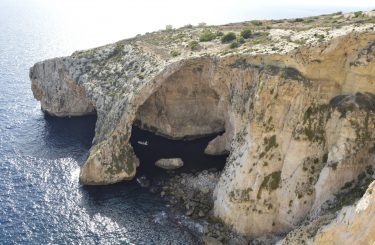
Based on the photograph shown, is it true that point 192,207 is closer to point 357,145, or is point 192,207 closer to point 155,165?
point 155,165

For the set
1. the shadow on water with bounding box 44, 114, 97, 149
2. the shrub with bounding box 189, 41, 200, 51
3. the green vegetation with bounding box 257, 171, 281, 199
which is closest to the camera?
the green vegetation with bounding box 257, 171, 281, 199

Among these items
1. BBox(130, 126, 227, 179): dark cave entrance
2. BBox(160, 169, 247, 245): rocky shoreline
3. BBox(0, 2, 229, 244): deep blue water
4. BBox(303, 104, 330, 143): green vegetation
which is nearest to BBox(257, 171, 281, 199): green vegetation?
BBox(303, 104, 330, 143): green vegetation

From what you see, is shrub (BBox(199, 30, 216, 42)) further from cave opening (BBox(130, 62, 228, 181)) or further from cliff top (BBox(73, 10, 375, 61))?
cave opening (BBox(130, 62, 228, 181))

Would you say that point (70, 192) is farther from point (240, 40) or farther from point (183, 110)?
point (240, 40)

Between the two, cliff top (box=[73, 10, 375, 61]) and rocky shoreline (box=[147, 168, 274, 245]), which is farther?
cliff top (box=[73, 10, 375, 61])

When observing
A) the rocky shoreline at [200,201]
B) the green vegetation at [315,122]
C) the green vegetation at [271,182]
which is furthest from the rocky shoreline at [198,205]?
the green vegetation at [315,122]

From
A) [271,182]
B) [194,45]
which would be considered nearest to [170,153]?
[194,45]
